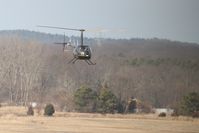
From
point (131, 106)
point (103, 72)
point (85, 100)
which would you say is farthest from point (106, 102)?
point (103, 72)

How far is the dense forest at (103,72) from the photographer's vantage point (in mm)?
59188

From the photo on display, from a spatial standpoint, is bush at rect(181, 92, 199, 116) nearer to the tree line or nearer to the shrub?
the tree line

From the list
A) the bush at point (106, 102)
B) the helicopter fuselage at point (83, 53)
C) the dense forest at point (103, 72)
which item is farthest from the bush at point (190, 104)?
the helicopter fuselage at point (83, 53)

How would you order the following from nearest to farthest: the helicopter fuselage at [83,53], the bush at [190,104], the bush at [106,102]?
the helicopter fuselage at [83,53]
the bush at [190,104]
the bush at [106,102]

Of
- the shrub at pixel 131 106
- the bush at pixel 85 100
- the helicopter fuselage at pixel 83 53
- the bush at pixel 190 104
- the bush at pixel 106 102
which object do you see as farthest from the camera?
the shrub at pixel 131 106

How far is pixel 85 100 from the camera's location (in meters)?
59.1

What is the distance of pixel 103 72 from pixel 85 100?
19428 millimetres

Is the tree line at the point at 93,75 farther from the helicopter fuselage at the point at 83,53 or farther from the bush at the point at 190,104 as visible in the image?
the helicopter fuselage at the point at 83,53

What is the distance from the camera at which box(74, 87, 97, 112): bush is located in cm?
5816

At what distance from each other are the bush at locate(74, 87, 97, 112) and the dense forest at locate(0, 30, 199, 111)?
2.07 metres

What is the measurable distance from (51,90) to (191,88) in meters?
27.5

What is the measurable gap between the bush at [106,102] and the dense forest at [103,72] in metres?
4.26

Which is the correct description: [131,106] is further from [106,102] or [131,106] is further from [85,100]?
[85,100]

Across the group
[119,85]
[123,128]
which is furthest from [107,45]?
[123,128]
